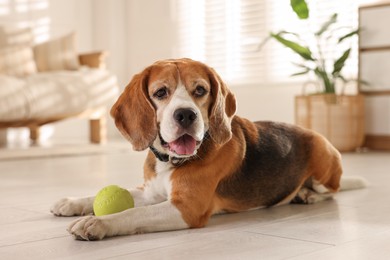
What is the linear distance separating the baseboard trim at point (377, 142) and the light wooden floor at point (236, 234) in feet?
7.16

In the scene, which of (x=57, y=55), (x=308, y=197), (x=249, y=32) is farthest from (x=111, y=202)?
(x=249, y=32)

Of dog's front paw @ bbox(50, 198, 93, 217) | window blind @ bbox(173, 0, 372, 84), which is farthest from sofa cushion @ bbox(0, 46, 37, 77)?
dog's front paw @ bbox(50, 198, 93, 217)

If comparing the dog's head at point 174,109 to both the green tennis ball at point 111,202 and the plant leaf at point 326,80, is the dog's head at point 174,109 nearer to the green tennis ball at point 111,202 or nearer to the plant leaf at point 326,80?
the green tennis ball at point 111,202

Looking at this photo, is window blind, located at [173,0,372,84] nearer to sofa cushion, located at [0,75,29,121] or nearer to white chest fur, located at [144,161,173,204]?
sofa cushion, located at [0,75,29,121]

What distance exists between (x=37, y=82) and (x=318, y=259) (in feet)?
14.6

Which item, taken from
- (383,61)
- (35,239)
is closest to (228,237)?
(35,239)

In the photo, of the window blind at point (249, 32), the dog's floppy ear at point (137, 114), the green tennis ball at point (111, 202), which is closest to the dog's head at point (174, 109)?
the dog's floppy ear at point (137, 114)

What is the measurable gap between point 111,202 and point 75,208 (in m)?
0.26

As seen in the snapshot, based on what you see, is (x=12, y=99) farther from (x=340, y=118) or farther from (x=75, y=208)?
(x=75, y=208)

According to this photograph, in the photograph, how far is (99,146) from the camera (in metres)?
5.87

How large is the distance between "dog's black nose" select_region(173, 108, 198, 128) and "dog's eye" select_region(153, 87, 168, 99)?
10 cm

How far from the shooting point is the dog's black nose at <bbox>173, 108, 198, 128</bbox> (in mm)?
1821

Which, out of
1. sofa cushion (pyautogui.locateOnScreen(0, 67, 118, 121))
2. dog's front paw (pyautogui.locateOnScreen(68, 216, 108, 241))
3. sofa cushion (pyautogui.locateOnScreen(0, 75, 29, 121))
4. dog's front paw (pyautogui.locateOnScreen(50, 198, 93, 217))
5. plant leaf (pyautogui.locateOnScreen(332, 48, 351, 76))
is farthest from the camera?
sofa cushion (pyautogui.locateOnScreen(0, 67, 118, 121))

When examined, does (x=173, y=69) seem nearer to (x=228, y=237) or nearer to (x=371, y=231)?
(x=228, y=237)
